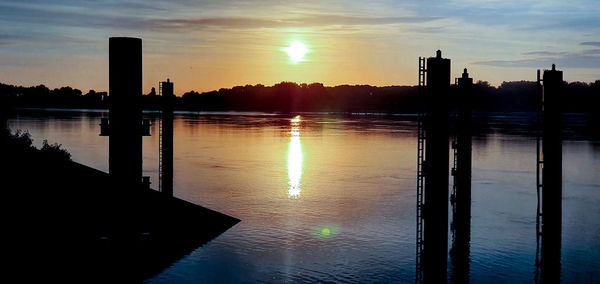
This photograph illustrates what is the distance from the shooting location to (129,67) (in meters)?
12.5

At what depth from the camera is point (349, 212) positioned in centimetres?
3572

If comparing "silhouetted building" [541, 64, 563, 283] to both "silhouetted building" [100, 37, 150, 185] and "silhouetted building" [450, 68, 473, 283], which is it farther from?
"silhouetted building" [100, 37, 150, 185]

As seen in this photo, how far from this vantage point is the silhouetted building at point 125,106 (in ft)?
40.9

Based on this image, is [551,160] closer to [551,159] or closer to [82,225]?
[551,159]

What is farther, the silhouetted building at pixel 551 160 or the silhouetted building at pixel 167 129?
the silhouetted building at pixel 167 129

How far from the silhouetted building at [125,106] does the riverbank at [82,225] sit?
100cm

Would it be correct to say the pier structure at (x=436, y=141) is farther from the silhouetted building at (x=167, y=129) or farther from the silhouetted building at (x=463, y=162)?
the silhouetted building at (x=167, y=129)

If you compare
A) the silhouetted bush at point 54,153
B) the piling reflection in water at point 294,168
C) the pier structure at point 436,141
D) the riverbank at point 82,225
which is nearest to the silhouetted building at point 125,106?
the riverbank at point 82,225

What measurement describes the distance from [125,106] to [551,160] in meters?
15.3

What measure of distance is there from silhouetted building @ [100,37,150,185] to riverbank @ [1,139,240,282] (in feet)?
3.28

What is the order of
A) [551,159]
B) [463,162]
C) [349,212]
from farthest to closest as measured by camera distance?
[349,212] < [463,162] < [551,159]

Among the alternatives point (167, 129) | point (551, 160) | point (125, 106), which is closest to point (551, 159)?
point (551, 160)

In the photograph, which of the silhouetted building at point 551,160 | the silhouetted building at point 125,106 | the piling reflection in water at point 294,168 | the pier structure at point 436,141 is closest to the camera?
the silhouetted building at point 125,106

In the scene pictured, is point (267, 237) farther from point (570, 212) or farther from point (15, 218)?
point (570, 212)
